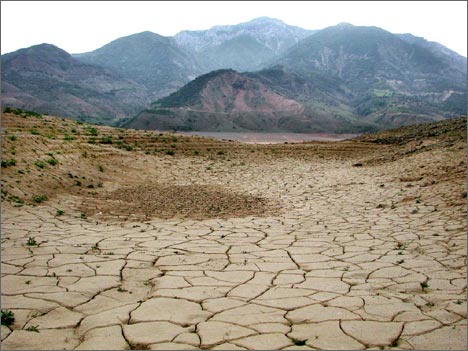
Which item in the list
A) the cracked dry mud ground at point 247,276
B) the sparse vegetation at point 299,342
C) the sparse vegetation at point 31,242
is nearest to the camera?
the sparse vegetation at point 299,342

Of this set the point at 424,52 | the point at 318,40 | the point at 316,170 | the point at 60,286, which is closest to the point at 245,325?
the point at 60,286

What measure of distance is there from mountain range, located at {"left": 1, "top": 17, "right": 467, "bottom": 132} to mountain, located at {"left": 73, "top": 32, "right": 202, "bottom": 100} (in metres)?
0.44

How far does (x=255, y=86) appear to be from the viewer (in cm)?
8731

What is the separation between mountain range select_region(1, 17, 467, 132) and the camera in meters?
73.2

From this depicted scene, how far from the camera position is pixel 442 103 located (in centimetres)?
9844

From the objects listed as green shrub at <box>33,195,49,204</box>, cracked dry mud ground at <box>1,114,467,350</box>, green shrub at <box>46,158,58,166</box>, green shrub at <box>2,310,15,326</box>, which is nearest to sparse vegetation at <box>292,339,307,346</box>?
cracked dry mud ground at <box>1,114,467,350</box>

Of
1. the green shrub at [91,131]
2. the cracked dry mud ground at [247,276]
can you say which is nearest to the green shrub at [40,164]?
the cracked dry mud ground at [247,276]

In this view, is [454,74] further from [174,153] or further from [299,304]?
[299,304]

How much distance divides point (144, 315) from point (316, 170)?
1276 centimetres

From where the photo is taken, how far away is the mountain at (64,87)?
8612 cm

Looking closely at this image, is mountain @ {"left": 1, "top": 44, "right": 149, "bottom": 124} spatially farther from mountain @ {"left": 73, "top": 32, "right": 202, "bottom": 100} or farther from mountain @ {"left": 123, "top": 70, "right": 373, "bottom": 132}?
mountain @ {"left": 123, "top": 70, "right": 373, "bottom": 132}

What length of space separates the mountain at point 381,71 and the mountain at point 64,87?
167 ft

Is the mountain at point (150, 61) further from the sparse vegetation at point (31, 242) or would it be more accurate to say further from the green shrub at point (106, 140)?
the sparse vegetation at point (31, 242)

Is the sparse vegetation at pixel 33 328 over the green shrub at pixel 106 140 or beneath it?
beneath
